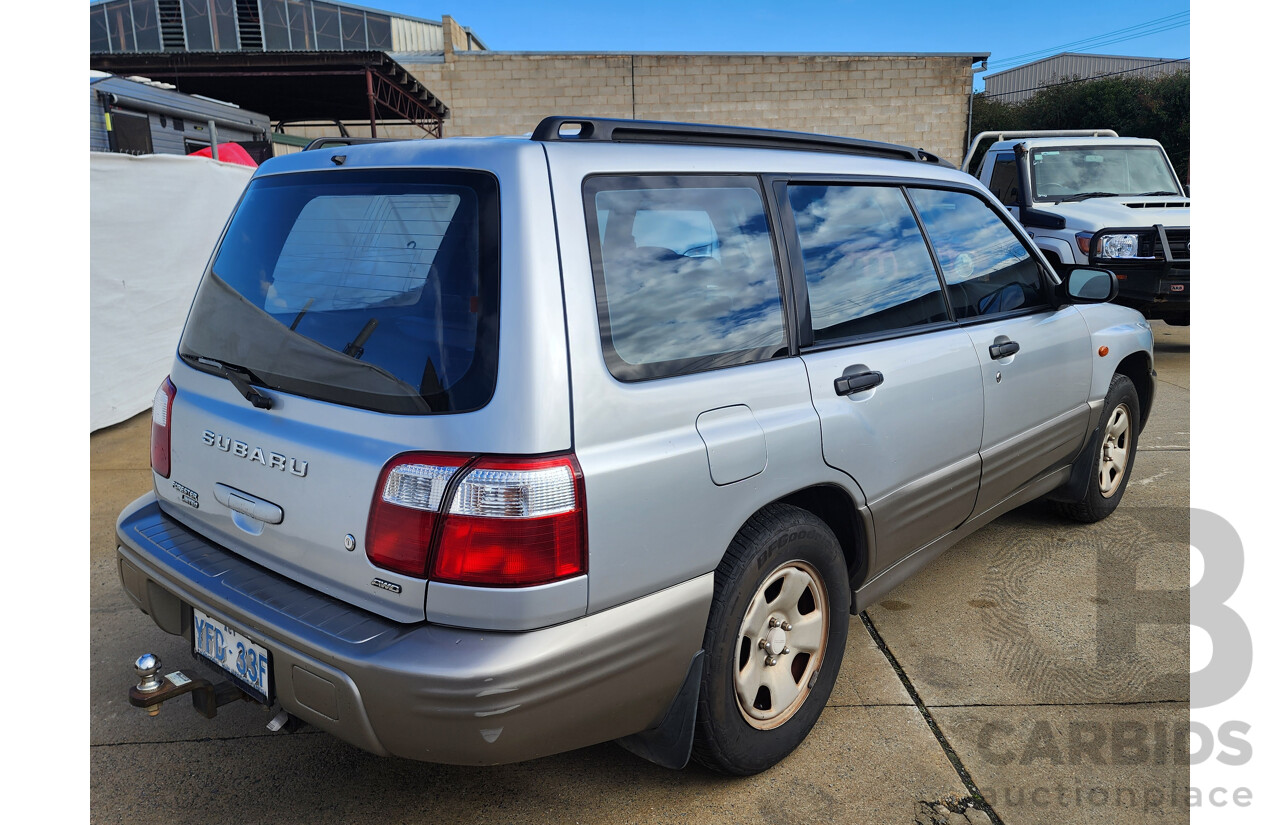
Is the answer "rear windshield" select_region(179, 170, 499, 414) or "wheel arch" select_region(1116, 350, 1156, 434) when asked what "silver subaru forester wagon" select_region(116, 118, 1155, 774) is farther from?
"wheel arch" select_region(1116, 350, 1156, 434)

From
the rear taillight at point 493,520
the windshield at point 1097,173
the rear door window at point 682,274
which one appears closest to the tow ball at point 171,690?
the rear taillight at point 493,520

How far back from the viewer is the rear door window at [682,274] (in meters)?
1.98

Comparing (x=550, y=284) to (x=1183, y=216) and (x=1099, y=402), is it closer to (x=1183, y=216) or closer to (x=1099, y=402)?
(x=1099, y=402)

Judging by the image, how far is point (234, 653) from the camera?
2053mm

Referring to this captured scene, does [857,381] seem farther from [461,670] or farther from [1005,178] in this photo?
[1005,178]

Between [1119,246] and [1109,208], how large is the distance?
24.3 inches

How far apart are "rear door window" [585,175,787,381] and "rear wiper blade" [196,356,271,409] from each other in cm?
87

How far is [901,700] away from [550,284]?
1878 mm

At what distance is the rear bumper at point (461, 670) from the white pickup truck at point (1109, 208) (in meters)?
7.00

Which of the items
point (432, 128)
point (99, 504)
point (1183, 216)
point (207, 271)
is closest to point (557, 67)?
point (432, 128)

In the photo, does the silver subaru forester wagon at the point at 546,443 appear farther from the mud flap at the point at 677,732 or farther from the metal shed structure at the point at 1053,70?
the metal shed structure at the point at 1053,70

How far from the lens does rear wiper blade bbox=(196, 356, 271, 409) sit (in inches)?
82.0

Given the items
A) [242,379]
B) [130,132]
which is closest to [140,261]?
[130,132]

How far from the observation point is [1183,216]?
26.0 feet
